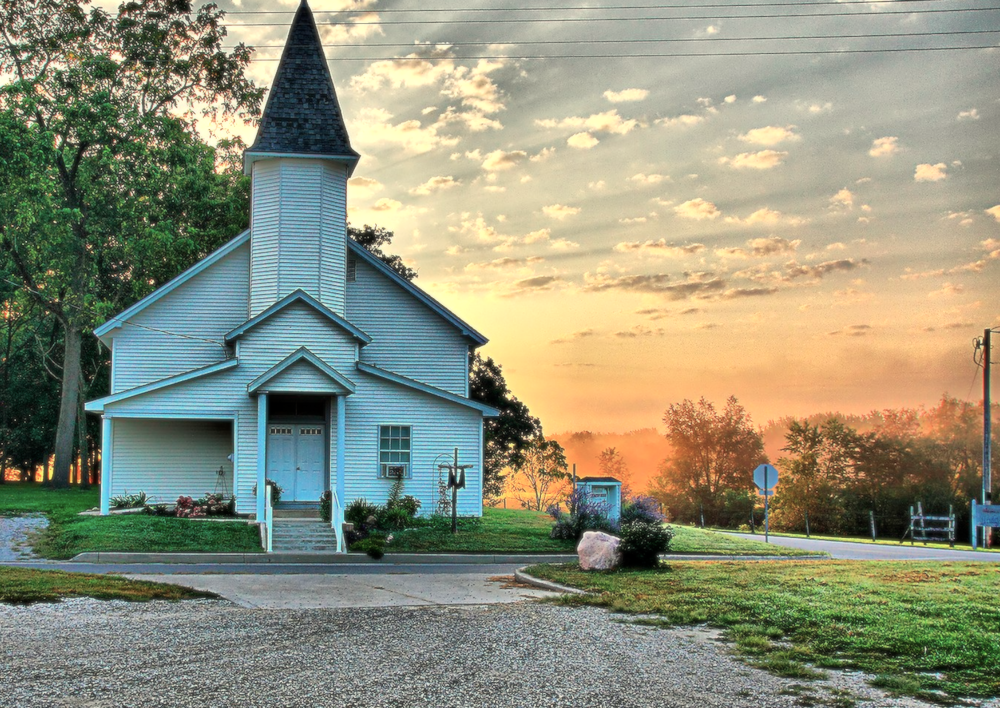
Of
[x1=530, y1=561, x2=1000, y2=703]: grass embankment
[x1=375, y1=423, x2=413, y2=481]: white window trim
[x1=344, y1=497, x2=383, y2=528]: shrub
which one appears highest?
[x1=375, y1=423, x2=413, y2=481]: white window trim

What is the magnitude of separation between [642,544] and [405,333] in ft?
49.4

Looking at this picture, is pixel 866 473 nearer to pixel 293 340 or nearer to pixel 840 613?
pixel 293 340

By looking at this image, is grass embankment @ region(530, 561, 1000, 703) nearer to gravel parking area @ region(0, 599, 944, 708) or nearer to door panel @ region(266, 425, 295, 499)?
gravel parking area @ region(0, 599, 944, 708)

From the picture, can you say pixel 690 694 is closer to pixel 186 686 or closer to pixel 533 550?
pixel 186 686

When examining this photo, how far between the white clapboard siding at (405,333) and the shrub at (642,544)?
45.2 ft

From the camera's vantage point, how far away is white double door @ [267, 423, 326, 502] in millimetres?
27297

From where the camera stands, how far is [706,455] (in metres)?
82.0

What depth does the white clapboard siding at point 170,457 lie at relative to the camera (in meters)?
28.1

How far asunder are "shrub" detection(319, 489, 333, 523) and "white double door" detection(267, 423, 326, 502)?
1.96m

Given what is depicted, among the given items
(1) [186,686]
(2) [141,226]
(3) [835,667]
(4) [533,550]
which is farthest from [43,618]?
(2) [141,226]

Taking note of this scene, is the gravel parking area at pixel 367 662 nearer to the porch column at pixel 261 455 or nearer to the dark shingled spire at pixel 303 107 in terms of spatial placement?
the porch column at pixel 261 455

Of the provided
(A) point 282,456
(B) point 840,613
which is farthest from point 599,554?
(A) point 282,456

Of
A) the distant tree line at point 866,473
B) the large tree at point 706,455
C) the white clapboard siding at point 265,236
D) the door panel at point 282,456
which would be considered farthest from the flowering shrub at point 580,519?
the large tree at point 706,455

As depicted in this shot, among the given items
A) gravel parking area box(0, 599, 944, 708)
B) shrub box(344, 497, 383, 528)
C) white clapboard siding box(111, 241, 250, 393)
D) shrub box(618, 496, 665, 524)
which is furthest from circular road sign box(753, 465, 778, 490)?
gravel parking area box(0, 599, 944, 708)
